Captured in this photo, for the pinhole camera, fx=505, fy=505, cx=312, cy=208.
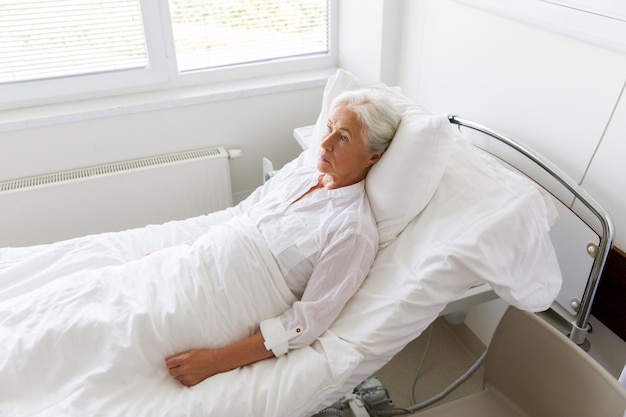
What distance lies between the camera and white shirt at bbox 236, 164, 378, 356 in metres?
1.33

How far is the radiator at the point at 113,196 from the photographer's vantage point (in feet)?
6.93

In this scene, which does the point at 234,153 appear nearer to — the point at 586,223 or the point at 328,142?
the point at 328,142

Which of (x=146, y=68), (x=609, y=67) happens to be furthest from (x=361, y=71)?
(x=609, y=67)

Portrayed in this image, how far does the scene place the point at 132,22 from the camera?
2.18 meters

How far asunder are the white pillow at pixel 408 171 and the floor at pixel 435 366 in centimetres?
81

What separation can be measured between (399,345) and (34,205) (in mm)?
1648

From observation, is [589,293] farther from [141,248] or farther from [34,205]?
[34,205]

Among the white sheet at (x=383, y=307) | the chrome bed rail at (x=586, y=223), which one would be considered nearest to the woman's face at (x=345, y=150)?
the white sheet at (x=383, y=307)

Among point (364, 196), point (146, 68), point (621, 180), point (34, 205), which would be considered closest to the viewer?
point (621, 180)

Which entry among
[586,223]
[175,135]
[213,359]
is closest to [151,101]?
[175,135]

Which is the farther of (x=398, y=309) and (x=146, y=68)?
(x=146, y=68)

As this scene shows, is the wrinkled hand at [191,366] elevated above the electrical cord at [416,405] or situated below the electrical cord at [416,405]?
above

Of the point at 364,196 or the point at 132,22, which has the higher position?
the point at 132,22

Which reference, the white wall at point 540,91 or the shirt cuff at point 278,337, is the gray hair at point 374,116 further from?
the shirt cuff at point 278,337
